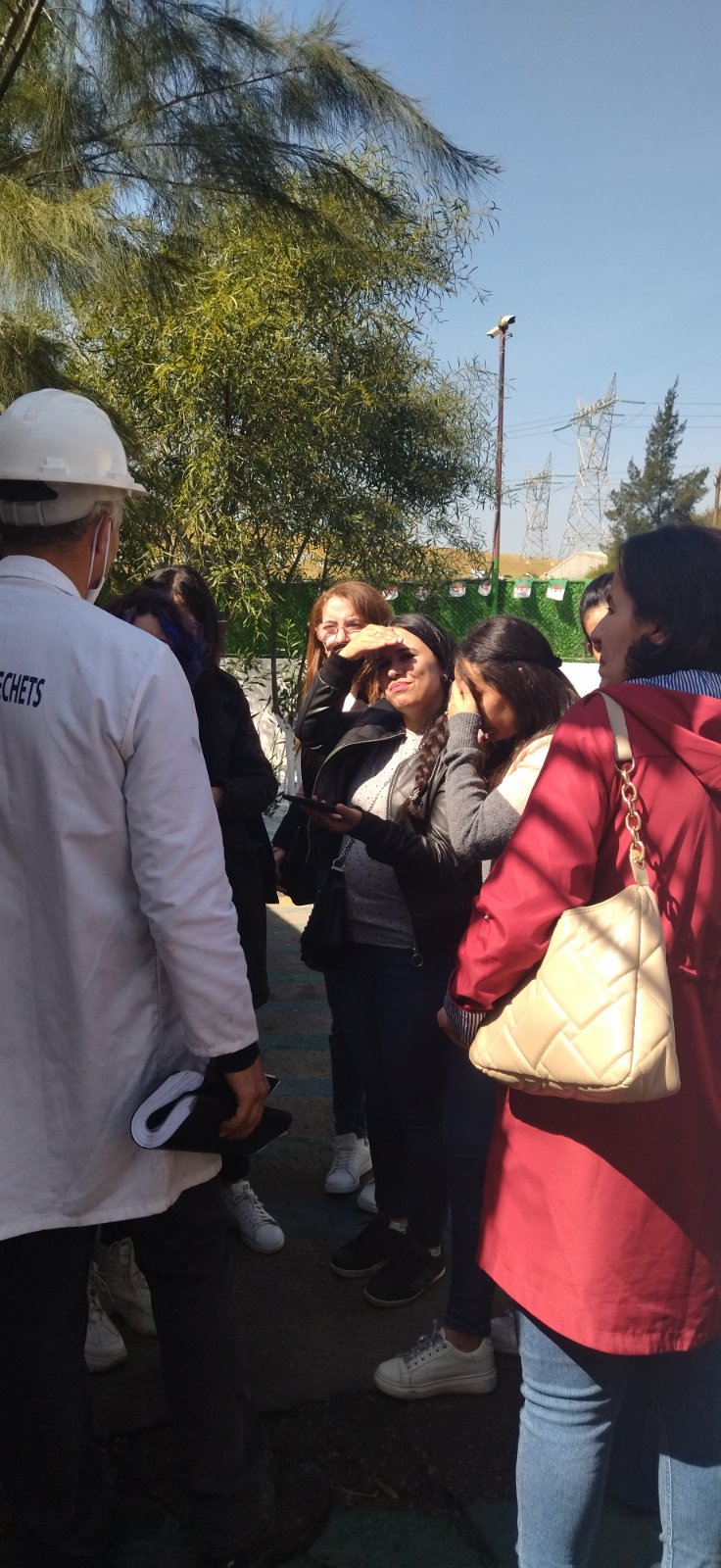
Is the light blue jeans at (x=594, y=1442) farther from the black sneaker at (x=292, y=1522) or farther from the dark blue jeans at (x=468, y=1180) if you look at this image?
the dark blue jeans at (x=468, y=1180)

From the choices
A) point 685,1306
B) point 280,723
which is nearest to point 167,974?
point 685,1306

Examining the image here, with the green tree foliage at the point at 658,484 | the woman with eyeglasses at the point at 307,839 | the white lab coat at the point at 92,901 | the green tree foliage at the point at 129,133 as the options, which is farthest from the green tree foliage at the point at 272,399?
the green tree foliage at the point at 658,484

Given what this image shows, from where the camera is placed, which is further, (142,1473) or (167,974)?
(142,1473)

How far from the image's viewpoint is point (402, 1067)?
8.04 ft

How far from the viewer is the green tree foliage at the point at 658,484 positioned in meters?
53.7

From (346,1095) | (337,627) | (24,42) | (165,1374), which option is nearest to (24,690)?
(165,1374)

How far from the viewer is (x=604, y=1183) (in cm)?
145

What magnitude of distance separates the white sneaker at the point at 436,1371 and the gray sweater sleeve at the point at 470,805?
1008 mm

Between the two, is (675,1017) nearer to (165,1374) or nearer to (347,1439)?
(165,1374)

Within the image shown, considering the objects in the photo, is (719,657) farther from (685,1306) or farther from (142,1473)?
(142,1473)

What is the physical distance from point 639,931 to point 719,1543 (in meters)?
0.95

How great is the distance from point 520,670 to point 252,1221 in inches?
63.1

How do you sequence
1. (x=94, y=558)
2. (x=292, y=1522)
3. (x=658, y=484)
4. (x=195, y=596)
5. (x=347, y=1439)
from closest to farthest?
(x=94, y=558), (x=292, y=1522), (x=347, y=1439), (x=195, y=596), (x=658, y=484)

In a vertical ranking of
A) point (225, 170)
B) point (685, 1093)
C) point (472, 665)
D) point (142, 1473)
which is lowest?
point (142, 1473)
